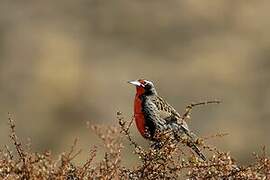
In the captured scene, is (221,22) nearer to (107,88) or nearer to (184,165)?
(107,88)

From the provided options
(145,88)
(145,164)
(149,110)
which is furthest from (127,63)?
(145,164)

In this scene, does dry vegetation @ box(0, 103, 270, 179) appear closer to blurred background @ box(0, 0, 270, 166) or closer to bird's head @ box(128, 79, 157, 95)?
bird's head @ box(128, 79, 157, 95)

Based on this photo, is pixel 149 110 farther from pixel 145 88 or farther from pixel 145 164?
pixel 145 164

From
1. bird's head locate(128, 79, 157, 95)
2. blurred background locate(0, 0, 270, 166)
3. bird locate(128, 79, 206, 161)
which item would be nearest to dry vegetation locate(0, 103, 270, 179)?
bird locate(128, 79, 206, 161)

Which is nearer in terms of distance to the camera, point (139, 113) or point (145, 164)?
point (145, 164)

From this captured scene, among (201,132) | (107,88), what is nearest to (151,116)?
(201,132)

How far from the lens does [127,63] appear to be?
2344 centimetres

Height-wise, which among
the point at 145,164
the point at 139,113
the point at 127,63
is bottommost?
the point at 145,164

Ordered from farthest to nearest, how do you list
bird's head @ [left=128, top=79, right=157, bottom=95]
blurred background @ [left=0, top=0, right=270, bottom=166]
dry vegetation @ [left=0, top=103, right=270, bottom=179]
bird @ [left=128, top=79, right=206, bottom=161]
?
1. blurred background @ [left=0, top=0, right=270, bottom=166]
2. bird's head @ [left=128, top=79, right=157, bottom=95]
3. bird @ [left=128, top=79, right=206, bottom=161]
4. dry vegetation @ [left=0, top=103, right=270, bottom=179]

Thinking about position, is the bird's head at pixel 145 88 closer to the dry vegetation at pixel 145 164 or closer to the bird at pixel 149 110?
the bird at pixel 149 110

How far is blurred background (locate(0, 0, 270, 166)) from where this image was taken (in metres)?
20.6

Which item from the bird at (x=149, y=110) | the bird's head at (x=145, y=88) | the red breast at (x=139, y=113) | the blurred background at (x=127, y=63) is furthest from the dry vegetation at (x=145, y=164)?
the blurred background at (x=127, y=63)

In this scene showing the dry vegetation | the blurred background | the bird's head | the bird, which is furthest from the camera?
the blurred background

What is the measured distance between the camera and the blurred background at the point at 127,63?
2064 centimetres
